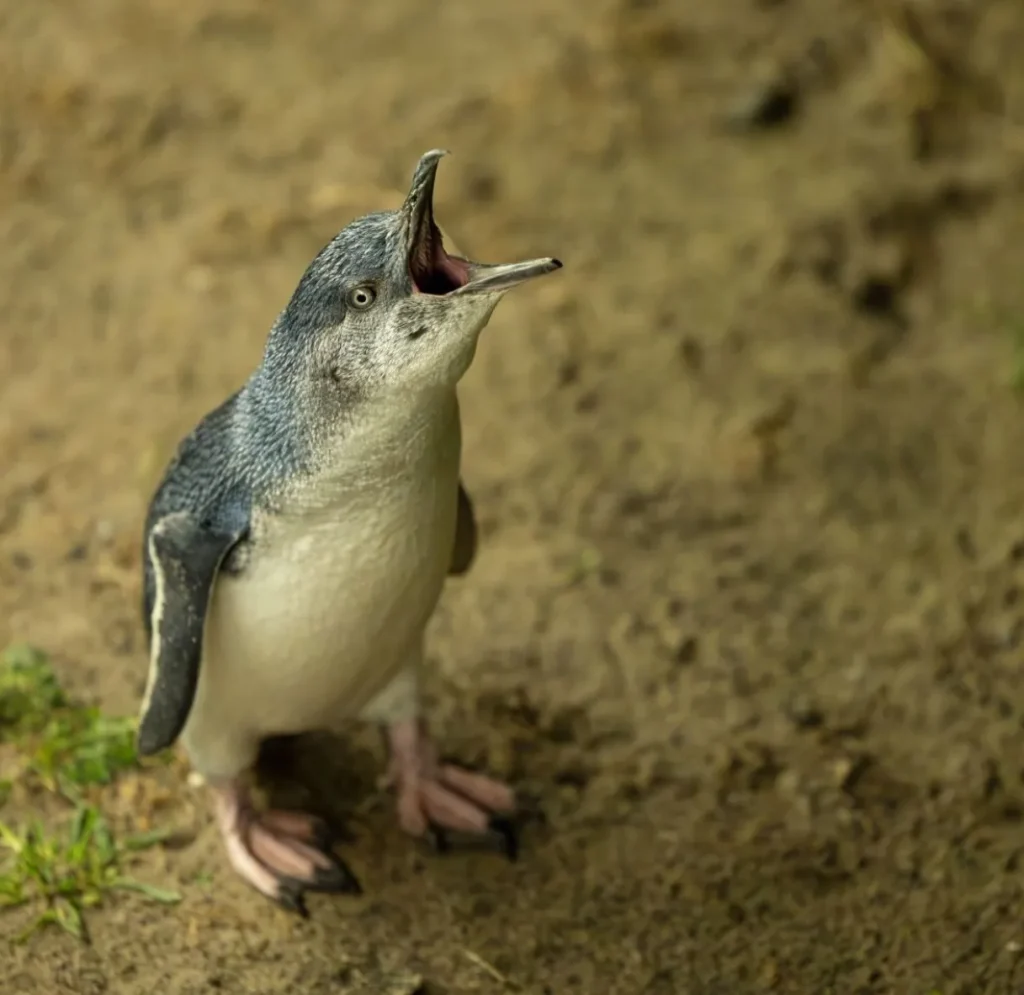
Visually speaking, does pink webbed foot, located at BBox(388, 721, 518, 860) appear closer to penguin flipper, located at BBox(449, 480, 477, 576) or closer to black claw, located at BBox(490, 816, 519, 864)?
black claw, located at BBox(490, 816, 519, 864)

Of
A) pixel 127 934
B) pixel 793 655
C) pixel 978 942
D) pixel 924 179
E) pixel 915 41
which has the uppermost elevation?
pixel 915 41

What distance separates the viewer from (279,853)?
2055 mm

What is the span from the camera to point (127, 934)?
77.7 inches

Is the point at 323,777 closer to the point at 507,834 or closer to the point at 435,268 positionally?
the point at 507,834

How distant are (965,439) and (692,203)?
890 mm

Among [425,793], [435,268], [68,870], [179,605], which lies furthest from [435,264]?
[68,870]

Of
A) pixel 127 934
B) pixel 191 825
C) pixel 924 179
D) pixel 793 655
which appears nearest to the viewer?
pixel 127 934

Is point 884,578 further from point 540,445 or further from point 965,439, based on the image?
point 540,445

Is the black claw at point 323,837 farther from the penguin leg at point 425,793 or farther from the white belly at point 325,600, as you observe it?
the white belly at point 325,600

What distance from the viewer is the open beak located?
1.47 metres

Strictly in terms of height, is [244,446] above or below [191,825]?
above

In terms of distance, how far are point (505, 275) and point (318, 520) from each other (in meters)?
0.41

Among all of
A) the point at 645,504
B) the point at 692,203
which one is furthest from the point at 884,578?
the point at 692,203

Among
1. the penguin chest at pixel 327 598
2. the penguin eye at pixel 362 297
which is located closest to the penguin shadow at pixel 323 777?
the penguin chest at pixel 327 598
